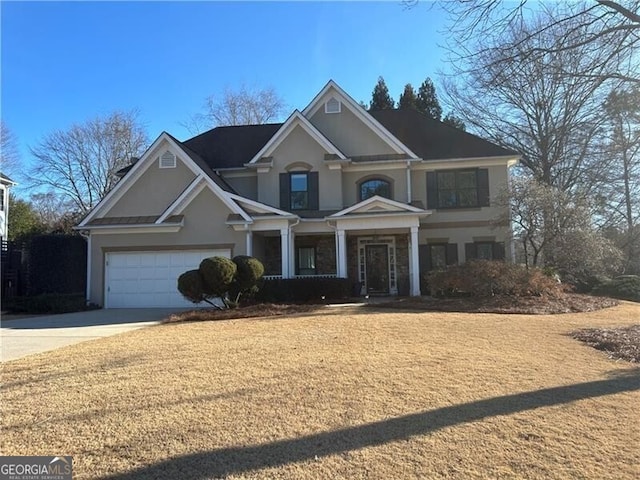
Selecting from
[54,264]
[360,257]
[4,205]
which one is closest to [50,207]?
[4,205]

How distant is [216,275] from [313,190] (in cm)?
783

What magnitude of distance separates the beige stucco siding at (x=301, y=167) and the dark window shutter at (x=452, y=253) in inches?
196

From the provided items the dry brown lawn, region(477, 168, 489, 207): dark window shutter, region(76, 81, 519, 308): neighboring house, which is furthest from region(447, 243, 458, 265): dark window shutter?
the dry brown lawn

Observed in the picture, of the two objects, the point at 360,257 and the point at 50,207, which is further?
the point at 50,207

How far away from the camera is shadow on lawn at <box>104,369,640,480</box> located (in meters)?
3.72

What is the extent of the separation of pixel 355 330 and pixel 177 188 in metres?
11.6

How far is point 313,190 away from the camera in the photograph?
20.0 meters

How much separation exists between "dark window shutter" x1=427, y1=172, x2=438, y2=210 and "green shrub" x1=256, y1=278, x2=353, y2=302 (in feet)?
20.1

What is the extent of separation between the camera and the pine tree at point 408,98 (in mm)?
35375

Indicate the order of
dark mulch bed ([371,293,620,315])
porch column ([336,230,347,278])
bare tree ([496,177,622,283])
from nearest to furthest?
dark mulch bed ([371,293,620,315]) < bare tree ([496,177,622,283]) < porch column ([336,230,347,278])

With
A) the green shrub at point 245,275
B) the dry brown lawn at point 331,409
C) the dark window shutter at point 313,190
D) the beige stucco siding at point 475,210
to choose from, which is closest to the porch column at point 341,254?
the dark window shutter at point 313,190

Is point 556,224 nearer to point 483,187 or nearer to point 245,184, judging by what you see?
point 483,187

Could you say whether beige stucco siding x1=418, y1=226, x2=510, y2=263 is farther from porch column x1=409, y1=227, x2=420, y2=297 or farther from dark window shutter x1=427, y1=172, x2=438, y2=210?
porch column x1=409, y1=227, x2=420, y2=297

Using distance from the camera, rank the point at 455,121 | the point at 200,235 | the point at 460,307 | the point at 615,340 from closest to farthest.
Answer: the point at 615,340, the point at 460,307, the point at 200,235, the point at 455,121
